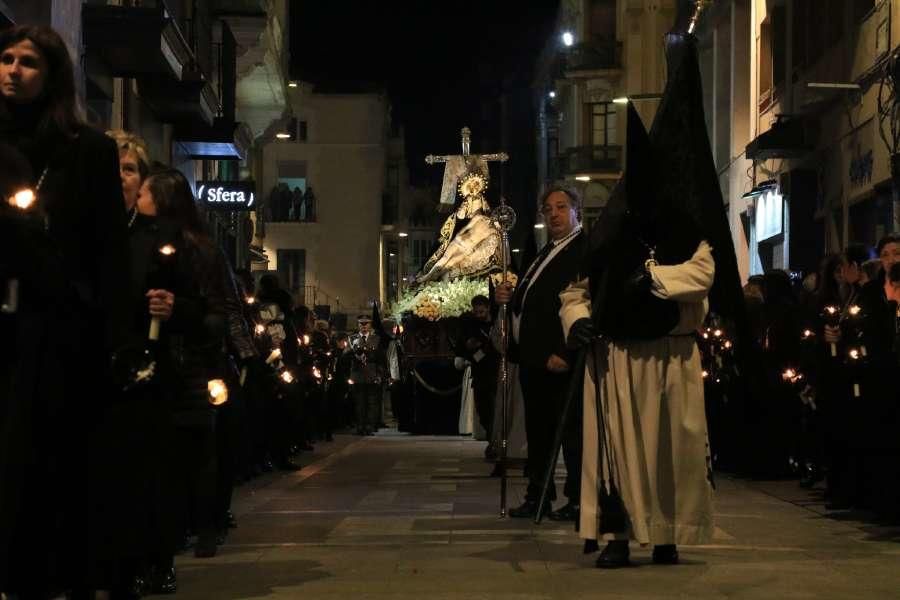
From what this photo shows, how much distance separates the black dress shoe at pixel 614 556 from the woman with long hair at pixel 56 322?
3.88 metres

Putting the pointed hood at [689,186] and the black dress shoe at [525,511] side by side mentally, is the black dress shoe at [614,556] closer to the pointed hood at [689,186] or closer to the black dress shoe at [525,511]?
the pointed hood at [689,186]

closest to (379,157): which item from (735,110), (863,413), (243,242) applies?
(243,242)

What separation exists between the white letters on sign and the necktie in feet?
60.5

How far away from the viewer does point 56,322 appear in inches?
208

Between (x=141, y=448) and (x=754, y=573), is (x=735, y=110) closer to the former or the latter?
(x=754, y=573)

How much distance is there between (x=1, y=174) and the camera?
5258 millimetres

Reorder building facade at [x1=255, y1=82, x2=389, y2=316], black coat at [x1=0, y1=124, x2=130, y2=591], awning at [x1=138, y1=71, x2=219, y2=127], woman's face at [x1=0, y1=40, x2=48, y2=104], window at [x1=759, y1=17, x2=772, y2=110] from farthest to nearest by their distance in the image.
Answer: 1. building facade at [x1=255, y1=82, x2=389, y2=316]
2. window at [x1=759, y1=17, x2=772, y2=110]
3. awning at [x1=138, y1=71, x2=219, y2=127]
4. woman's face at [x1=0, y1=40, x2=48, y2=104]
5. black coat at [x1=0, y1=124, x2=130, y2=591]

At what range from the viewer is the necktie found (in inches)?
480

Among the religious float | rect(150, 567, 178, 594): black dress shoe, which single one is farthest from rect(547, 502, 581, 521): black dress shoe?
the religious float

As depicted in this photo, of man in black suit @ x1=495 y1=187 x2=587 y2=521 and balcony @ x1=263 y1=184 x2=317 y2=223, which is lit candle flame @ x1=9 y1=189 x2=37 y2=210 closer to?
man in black suit @ x1=495 y1=187 x2=587 y2=521

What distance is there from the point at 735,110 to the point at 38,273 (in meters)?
33.5

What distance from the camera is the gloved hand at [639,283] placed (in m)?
8.97

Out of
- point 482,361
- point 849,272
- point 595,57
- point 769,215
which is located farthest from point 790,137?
point 595,57

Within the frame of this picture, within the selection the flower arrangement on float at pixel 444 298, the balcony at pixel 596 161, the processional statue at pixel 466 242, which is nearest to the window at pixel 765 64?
the processional statue at pixel 466 242
